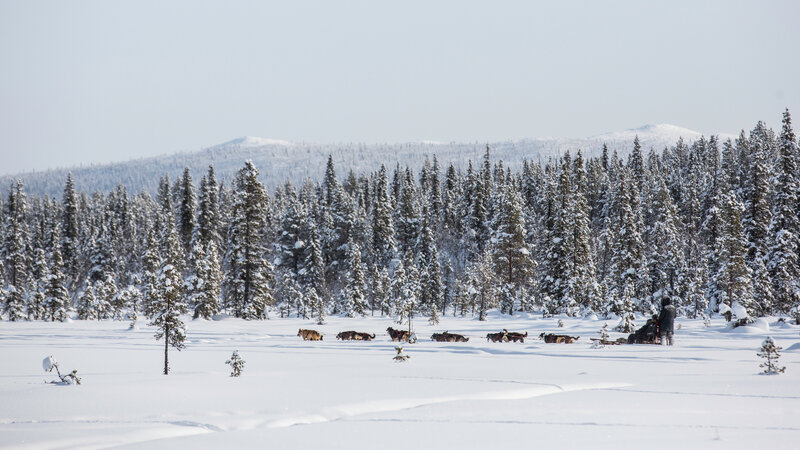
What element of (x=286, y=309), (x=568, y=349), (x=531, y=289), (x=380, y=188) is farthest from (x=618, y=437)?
(x=380, y=188)

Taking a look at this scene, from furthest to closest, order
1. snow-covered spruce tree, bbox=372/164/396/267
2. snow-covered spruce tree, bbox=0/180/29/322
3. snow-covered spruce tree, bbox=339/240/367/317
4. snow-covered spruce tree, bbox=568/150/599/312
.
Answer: snow-covered spruce tree, bbox=372/164/396/267
snow-covered spruce tree, bbox=339/240/367/317
snow-covered spruce tree, bbox=0/180/29/322
snow-covered spruce tree, bbox=568/150/599/312

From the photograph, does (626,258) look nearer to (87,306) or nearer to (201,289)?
(201,289)

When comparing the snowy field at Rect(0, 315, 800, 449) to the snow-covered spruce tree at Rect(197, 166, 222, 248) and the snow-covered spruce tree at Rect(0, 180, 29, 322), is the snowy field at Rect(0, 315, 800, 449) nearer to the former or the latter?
the snow-covered spruce tree at Rect(0, 180, 29, 322)

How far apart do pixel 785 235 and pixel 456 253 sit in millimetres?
52917

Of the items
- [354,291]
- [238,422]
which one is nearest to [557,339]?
[238,422]

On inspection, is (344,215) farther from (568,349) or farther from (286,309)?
(568,349)

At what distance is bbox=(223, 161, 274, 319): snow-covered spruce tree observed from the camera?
4212cm

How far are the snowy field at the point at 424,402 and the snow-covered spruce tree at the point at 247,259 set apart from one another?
22.1 m

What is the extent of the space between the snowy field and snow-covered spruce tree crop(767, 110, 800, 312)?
23213 millimetres

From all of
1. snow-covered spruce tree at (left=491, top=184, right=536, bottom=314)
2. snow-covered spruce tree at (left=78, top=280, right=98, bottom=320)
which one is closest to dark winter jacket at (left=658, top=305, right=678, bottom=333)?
snow-covered spruce tree at (left=491, top=184, right=536, bottom=314)

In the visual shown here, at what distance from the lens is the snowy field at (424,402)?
7605 mm

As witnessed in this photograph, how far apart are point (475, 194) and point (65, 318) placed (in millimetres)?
58681

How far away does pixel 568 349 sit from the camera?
2089cm

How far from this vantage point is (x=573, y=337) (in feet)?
79.2
